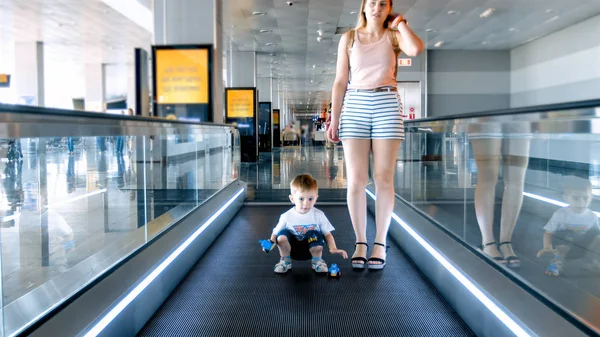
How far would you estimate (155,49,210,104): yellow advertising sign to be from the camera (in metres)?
8.67

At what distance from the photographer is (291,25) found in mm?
14352

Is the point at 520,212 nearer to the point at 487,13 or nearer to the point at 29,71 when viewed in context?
the point at 487,13

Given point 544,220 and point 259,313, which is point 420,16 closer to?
point 544,220

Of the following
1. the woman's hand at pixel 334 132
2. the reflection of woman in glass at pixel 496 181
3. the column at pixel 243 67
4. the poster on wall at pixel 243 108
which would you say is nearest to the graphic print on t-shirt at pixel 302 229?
the woman's hand at pixel 334 132

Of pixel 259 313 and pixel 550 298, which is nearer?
pixel 550 298

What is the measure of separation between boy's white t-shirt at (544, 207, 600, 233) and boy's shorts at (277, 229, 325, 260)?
60.7 inches

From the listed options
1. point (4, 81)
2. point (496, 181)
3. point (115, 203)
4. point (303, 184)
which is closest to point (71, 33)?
point (4, 81)

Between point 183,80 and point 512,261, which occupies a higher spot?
point 183,80

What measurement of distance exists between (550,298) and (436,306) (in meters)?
0.72

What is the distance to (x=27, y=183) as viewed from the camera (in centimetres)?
224

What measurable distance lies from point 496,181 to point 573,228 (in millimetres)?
820

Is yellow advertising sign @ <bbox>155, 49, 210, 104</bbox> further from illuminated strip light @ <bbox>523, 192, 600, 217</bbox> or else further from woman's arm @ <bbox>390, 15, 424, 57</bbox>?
woman's arm @ <bbox>390, 15, 424, 57</bbox>

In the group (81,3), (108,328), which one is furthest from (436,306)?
(81,3)

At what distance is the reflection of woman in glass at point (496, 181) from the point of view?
259 centimetres
